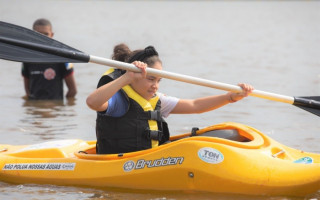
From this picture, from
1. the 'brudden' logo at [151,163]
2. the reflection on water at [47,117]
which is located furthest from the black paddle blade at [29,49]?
the reflection on water at [47,117]

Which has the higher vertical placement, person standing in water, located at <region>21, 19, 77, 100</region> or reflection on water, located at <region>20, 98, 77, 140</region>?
person standing in water, located at <region>21, 19, 77, 100</region>

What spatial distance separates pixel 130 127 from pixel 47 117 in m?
3.17

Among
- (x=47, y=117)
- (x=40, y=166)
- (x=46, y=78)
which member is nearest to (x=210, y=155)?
(x=40, y=166)

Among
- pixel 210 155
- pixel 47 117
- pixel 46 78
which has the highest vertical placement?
pixel 46 78

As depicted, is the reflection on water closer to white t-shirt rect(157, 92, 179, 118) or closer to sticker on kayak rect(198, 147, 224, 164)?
white t-shirt rect(157, 92, 179, 118)

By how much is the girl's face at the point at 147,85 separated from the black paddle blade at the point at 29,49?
415 millimetres

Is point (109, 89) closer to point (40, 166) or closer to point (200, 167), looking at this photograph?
point (200, 167)

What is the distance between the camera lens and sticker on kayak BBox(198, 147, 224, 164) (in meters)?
4.72

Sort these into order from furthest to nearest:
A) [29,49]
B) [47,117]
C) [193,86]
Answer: [193,86] < [47,117] < [29,49]

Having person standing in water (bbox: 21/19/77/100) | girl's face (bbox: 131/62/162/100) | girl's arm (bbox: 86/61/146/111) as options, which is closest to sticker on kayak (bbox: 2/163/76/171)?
girl's arm (bbox: 86/61/146/111)

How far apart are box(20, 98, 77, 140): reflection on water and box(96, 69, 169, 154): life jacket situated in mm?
2027

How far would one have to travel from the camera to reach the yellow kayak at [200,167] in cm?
468

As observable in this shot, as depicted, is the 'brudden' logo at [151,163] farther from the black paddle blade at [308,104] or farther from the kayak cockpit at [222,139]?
the black paddle blade at [308,104]

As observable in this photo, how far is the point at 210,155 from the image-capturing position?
4734 millimetres
